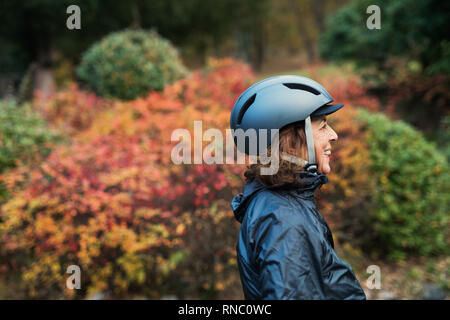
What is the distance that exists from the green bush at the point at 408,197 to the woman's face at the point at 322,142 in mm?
3360

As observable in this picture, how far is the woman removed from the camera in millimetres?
1391

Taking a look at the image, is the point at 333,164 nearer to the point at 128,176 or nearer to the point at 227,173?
the point at 227,173

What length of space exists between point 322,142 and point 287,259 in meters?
0.64

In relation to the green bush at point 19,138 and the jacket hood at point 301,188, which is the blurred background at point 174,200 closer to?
the green bush at point 19,138

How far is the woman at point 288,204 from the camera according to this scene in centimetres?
139

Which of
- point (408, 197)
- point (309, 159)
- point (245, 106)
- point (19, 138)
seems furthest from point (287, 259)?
point (19, 138)

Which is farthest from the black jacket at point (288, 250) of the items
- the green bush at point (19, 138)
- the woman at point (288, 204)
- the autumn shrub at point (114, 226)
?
the green bush at point (19, 138)

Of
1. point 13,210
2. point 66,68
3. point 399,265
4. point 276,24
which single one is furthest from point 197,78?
point 276,24

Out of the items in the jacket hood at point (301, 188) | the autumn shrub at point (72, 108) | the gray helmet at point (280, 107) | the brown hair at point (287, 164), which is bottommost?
the jacket hood at point (301, 188)

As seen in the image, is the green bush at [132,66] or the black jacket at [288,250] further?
the green bush at [132,66]

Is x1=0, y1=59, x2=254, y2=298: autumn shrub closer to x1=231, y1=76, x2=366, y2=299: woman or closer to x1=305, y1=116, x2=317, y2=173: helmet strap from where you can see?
x1=231, y1=76, x2=366, y2=299: woman

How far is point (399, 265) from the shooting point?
4836mm

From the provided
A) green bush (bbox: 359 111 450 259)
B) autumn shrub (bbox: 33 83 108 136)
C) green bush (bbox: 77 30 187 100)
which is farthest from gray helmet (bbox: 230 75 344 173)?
green bush (bbox: 77 30 187 100)
